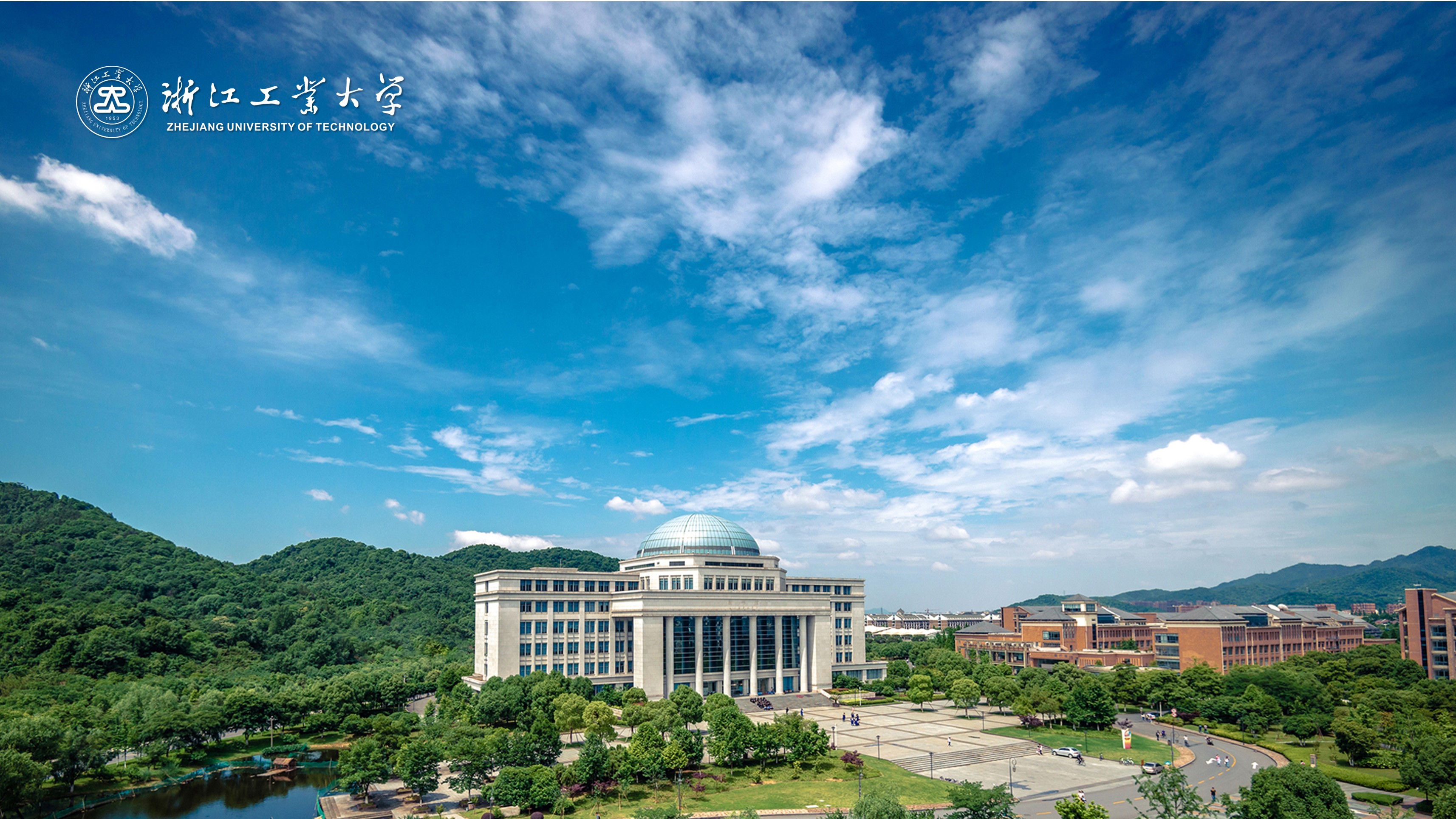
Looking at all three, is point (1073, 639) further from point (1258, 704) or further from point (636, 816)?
point (636, 816)

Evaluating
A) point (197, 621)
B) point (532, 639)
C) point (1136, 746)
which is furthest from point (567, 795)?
point (197, 621)

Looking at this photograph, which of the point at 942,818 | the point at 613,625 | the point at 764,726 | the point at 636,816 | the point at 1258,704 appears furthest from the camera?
the point at 613,625

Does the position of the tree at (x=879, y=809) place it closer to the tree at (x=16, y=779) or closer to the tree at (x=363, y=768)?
the tree at (x=363, y=768)

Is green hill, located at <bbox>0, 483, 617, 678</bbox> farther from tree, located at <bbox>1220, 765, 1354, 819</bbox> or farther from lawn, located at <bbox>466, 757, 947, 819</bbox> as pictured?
tree, located at <bbox>1220, 765, 1354, 819</bbox>

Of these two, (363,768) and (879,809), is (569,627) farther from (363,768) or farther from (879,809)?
(879,809)

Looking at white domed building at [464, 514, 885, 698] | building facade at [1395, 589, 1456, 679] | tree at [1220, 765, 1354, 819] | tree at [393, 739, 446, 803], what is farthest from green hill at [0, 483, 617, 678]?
building facade at [1395, 589, 1456, 679]

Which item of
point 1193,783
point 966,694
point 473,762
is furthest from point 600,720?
point 1193,783
